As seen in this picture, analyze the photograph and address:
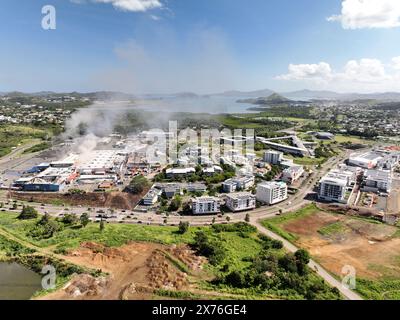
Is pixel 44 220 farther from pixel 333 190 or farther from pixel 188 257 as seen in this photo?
pixel 333 190

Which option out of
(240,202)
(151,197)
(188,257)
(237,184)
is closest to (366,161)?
(237,184)

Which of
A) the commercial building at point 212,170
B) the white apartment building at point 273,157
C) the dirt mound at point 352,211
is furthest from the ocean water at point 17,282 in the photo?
the white apartment building at point 273,157

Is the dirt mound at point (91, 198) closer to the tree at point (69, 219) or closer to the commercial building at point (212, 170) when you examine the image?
the tree at point (69, 219)

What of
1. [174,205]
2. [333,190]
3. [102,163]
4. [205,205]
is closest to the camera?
[205,205]

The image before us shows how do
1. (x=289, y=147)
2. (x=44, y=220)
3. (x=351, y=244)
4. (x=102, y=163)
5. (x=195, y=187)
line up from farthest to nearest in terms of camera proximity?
(x=289, y=147) → (x=102, y=163) → (x=195, y=187) → (x=44, y=220) → (x=351, y=244)

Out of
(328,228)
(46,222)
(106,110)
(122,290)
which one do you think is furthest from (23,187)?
(106,110)
